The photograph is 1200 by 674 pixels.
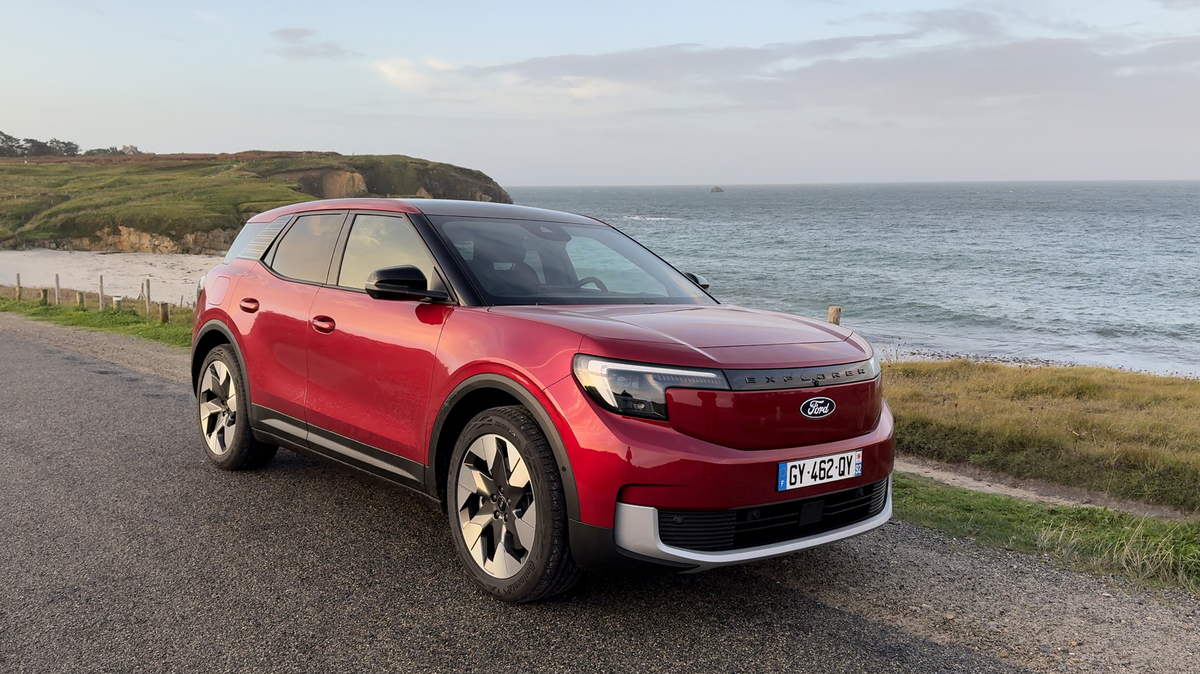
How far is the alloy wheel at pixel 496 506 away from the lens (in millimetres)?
3387

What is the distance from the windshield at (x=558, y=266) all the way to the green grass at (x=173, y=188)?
1576 inches

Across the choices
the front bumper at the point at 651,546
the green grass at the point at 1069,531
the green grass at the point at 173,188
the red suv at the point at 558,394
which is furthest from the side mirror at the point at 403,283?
the green grass at the point at 173,188

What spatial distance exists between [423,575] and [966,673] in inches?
88.9

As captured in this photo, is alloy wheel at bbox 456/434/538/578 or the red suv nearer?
the red suv

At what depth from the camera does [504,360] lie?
345cm

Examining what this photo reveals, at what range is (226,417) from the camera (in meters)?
5.48

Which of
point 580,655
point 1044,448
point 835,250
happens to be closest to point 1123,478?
point 1044,448

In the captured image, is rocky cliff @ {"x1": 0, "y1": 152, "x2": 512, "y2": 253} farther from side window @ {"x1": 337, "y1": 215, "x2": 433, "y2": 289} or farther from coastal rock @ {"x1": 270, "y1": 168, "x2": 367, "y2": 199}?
side window @ {"x1": 337, "y1": 215, "x2": 433, "y2": 289}

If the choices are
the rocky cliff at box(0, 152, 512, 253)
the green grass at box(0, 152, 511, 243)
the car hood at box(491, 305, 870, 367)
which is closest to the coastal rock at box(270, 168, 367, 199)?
the rocky cliff at box(0, 152, 512, 253)

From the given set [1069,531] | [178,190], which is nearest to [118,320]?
[1069,531]

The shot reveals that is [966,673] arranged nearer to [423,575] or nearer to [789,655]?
[789,655]

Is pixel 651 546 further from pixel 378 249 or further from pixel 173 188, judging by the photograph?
pixel 173 188

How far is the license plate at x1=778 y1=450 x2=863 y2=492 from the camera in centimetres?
319

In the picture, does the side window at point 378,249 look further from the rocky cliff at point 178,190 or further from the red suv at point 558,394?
the rocky cliff at point 178,190
